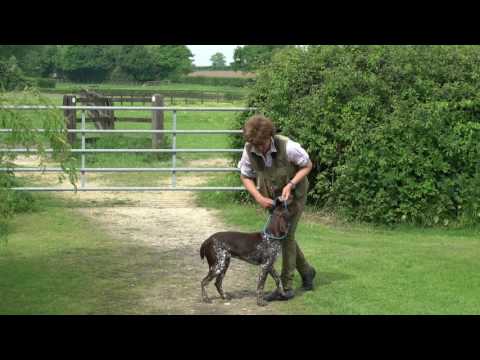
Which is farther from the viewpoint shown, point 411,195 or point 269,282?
point 411,195

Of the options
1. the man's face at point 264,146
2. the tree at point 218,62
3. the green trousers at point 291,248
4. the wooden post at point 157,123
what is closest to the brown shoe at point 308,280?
the green trousers at point 291,248

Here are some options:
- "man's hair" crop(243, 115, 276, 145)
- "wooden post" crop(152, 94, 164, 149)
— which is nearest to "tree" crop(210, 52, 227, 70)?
"wooden post" crop(152, 94, 164, 149)

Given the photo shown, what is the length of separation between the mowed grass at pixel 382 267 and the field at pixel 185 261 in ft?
0.04

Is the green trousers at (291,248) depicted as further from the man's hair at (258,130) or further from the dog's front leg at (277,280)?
the man's hair at (258,130)

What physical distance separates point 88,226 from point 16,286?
343 cm

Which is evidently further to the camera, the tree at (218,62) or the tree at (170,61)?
the tree at (218,62)

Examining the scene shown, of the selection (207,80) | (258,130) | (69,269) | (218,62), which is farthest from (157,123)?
(218,62)

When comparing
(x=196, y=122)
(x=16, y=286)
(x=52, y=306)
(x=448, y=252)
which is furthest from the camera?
(x=196, y=122)

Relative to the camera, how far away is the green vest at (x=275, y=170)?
6.78 m

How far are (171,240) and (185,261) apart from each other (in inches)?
51.5

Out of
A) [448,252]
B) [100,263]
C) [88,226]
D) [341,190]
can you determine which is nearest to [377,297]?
[448,252]

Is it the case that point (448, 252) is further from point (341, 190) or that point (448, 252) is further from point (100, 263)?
point (100, 263)

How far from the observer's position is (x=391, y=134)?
11.0m

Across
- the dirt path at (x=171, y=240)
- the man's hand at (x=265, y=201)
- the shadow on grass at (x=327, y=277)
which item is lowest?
the dirt path at (x=171, y=240)
